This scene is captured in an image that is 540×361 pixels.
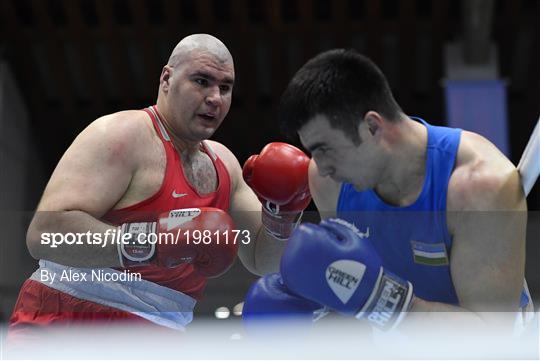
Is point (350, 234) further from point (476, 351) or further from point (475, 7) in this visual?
point (475, 7)

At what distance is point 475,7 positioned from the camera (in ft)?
20.2

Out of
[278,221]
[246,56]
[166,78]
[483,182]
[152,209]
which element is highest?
[166,78]

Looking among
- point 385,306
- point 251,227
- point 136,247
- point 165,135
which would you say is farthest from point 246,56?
point 385,306

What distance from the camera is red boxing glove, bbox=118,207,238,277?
2.36m

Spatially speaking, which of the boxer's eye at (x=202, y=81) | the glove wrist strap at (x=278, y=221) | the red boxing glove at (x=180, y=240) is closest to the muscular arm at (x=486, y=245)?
the red boxing glove at (x=180, y=240)

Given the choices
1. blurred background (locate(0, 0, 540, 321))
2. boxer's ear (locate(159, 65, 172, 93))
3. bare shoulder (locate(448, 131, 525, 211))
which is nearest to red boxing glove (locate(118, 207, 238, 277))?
boxer's ear (locate(159, 65, 172, 93))

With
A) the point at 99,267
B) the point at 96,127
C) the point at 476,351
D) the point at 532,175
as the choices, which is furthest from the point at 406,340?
the point at 96,127

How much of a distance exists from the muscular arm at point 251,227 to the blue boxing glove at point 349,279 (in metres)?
0.87

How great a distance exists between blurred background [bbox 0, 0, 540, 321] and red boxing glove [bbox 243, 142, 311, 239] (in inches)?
145

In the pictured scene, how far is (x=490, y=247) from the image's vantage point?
1.88 metres

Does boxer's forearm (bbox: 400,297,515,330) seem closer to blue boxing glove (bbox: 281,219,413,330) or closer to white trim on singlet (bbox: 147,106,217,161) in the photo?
blue boxing glove (bbox: 281,219,413,330)

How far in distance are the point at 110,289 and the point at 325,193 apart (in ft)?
2.50

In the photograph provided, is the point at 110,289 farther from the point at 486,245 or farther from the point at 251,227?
the point at 486,245

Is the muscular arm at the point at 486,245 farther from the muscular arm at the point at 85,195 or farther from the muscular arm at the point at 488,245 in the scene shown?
the muscular arm at the point at 85,195
